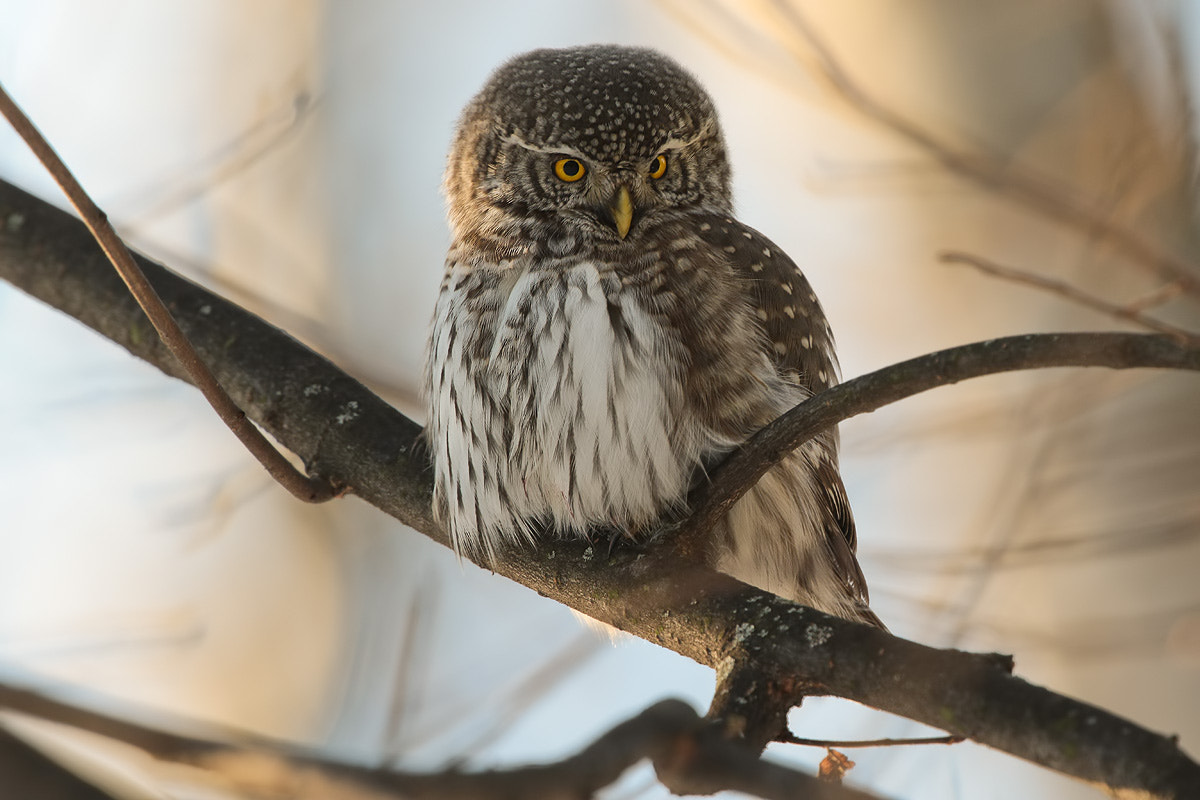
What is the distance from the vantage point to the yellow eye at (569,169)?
3906 mm

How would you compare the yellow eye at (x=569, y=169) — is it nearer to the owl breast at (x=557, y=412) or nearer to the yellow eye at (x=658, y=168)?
the yellow eye at (x=658, y=168)

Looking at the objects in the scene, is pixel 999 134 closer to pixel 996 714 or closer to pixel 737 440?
pixel 737 440

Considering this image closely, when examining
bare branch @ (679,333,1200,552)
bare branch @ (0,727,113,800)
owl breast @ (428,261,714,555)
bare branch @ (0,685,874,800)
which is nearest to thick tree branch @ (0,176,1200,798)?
bare branch @ (679,333,1200,552)

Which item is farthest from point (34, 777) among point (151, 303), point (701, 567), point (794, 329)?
point (794, 329)

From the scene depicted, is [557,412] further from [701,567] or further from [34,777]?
[34,777]

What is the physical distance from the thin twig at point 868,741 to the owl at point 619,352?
0.92 m

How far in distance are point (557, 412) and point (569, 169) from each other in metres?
0.96

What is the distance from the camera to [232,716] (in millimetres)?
7379

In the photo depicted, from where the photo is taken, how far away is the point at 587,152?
3.93 metres

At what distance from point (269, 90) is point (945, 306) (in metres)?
3.67

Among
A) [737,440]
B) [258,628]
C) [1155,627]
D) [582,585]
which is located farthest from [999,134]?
[258,628]

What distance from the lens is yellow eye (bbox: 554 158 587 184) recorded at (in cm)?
391

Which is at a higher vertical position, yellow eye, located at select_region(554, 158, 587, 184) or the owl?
yellow eye, located at select_region(554, 158, 587, 184)

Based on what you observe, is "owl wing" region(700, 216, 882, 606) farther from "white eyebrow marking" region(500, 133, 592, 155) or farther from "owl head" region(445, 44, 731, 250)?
"white eyebrow marking" region(500, 133, 592, 155)
